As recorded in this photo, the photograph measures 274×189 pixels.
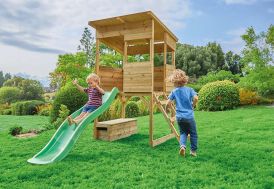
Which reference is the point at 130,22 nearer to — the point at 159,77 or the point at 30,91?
the point at 159,77

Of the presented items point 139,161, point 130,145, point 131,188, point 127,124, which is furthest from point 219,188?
point 127,124

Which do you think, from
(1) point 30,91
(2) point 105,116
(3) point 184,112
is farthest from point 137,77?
(1) point 30,91

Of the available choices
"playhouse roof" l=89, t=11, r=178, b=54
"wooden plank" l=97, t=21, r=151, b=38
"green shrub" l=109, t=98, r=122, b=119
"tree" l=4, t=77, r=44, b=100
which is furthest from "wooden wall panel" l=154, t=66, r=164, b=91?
"tree" l=4, t=77, r=44, b=100

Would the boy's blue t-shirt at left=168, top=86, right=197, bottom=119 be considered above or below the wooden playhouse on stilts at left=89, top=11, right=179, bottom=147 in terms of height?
below

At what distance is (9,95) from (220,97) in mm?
27201

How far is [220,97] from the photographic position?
18.6 metres

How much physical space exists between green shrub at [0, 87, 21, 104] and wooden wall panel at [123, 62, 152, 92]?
3078 centimetres

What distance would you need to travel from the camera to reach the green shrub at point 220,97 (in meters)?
18.5

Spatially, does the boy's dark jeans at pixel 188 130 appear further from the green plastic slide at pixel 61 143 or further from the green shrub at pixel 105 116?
the green shrub at pixel 105 116

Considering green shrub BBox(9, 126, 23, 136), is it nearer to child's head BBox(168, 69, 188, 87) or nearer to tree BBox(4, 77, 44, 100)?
child's head BBox(168, 69, 188, 87)

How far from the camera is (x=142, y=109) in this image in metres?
19.0

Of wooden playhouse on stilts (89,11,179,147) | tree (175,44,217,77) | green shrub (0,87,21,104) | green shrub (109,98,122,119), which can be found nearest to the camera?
wooden playhouse on stilts (89,11,179,147)

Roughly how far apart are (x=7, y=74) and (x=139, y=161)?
94484 mm

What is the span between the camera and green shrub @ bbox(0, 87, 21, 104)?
36.6 metres
